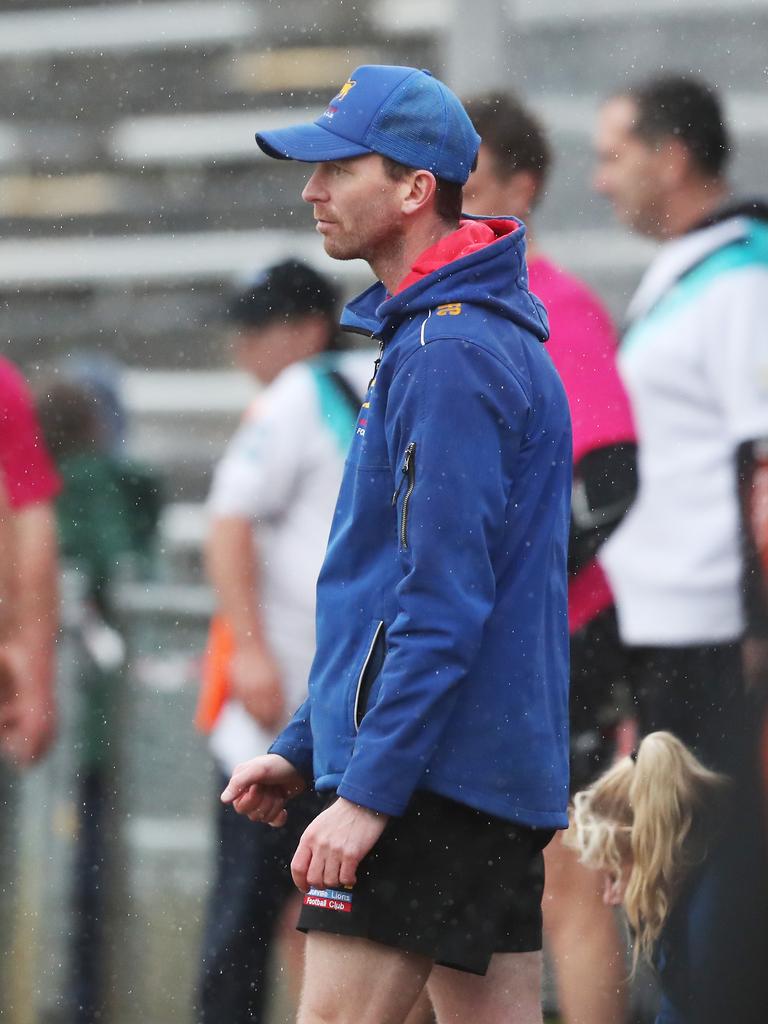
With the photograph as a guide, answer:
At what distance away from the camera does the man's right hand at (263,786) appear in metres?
2.44

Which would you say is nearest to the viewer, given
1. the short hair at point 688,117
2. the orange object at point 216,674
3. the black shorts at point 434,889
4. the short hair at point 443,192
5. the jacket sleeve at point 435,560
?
the jacket sleeve at point 435,560

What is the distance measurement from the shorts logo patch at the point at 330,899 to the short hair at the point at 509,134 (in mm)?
1450

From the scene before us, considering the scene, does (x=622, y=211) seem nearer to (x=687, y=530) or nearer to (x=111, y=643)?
(x=687, y=530)

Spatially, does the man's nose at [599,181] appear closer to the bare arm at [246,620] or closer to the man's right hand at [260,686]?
the bare arm at [246,620]

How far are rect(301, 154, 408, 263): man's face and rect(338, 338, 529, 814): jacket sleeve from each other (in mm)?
236

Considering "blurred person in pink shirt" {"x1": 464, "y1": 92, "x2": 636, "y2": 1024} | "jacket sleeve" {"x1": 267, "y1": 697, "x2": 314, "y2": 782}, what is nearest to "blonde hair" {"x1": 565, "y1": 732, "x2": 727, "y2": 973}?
"blurred person in pink shirt" {"x1": 464, "y1": 92, "x2": 636, "y2": 1024}

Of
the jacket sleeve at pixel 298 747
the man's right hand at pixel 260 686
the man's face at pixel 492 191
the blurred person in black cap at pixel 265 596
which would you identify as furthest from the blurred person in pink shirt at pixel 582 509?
the jacket sleeve at pixel 298 747

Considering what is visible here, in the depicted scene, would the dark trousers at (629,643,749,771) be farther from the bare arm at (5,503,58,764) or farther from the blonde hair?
the bare arm at (5,503,58,764)

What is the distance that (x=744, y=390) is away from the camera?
321cm

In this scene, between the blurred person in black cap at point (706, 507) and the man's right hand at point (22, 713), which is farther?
the man's right hand at point (22, 713)

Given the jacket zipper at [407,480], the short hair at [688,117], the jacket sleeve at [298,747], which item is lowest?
the jacket sleeve at [298,747]

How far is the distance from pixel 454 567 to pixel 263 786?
0.50m

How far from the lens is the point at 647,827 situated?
10.4 feet

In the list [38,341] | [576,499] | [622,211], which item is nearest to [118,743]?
[38,341]
